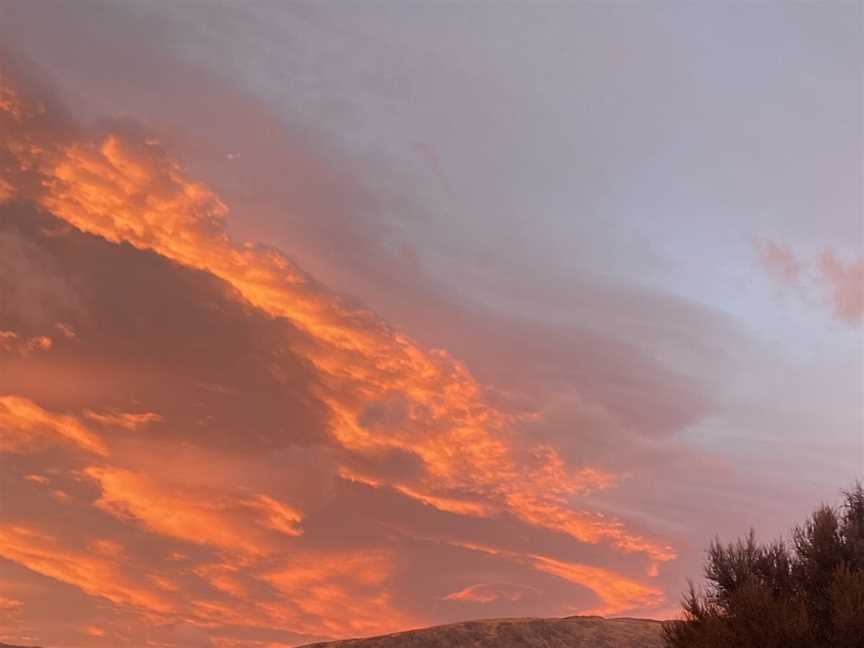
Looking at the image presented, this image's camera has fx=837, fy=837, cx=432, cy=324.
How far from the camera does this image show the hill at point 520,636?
40100mm

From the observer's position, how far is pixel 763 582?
26.4 m

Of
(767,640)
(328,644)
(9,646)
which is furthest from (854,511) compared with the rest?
(9,646)

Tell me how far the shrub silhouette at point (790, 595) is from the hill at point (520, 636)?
12.8 meters

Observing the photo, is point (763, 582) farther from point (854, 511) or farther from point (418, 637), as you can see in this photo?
point (418, 637)

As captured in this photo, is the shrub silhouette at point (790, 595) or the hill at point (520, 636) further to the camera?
the hill at point (520, 636)

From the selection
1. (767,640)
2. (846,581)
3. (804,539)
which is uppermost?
(804,539)

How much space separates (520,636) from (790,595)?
58.9 ft

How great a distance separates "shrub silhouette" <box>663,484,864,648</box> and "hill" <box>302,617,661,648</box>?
504 inches

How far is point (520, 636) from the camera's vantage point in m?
40.8

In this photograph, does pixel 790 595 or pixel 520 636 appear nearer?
pixel 790 595

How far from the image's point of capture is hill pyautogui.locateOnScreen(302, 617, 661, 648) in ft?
132

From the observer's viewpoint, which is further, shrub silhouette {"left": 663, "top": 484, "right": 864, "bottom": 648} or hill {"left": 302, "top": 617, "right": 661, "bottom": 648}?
hill {"left": 302, "top": 617, "right": 661, "bottom": 648}

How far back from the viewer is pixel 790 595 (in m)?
25.6

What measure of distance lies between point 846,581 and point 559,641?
66.0ft
